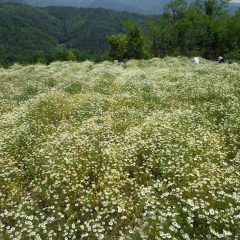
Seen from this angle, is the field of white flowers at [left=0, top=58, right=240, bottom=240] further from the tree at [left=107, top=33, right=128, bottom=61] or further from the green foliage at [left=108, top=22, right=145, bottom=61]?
the green foliage at [left=108, top=22, right=145, bottom=61]

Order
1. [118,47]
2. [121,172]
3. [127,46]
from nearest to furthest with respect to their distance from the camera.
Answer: [121,172] < [118,47] < [127,46]

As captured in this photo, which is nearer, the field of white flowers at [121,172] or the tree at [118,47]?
the field of white flowers at [121,172]

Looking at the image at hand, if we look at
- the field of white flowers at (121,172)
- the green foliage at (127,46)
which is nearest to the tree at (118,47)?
the green foliage at (127,46)

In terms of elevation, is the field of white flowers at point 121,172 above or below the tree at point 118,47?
above

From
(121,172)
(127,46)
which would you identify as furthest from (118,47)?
(121,172)

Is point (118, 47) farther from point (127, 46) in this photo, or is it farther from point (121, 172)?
point (121, 172)

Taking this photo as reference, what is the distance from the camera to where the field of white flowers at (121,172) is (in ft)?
20.4

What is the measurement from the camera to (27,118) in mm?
12258

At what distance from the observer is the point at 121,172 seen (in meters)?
8.11

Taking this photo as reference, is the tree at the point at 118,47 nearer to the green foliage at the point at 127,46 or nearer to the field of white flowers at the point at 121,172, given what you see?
the green foliage at the point at 127,46

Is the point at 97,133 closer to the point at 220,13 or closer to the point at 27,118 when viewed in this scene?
the point at 27,118

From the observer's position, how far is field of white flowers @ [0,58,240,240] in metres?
6.23

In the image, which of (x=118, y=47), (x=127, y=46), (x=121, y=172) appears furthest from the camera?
(x=127, y=46)

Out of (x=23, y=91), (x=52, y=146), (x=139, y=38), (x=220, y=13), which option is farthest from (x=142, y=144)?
(x=220, y=13)
